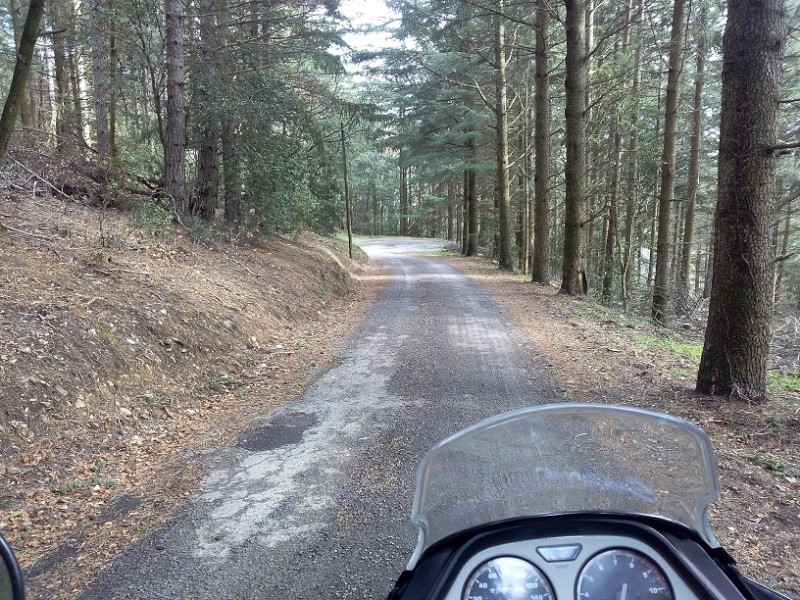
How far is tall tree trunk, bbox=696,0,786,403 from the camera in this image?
5395mm

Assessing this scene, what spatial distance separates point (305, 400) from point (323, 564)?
3159 mm

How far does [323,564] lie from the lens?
3160 mm

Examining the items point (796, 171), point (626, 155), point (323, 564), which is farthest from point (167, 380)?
point (796, 171)

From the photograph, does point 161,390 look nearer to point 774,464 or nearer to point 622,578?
point 622,578

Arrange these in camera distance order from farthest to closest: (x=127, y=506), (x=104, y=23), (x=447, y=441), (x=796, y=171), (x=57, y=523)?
(x=796, y=171) → (x=104, y=23) → (x=127, y=506) → (x=57, y=523) → (x=447, y=441)

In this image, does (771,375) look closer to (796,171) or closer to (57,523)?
(57,523)

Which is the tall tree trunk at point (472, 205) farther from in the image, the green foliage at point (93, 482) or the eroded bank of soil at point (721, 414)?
the green foliage at point (93, 482)

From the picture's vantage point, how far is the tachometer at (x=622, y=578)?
1.87m

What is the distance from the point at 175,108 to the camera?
11.8 m

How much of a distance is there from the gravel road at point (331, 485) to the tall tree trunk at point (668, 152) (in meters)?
7.54

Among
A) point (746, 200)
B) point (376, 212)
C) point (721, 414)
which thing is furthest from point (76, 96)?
Result: point (376, 212)

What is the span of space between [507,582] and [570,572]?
0.22 m

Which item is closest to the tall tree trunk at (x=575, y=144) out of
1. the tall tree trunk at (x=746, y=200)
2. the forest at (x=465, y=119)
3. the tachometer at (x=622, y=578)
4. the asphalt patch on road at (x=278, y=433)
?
the forest at (x=465, y=119)

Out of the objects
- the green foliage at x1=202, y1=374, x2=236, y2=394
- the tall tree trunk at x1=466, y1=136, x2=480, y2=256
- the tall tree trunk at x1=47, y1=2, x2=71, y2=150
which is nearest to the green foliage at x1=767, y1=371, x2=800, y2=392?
the green foliage at x1=202, y1=374, x2=236, y2=394
